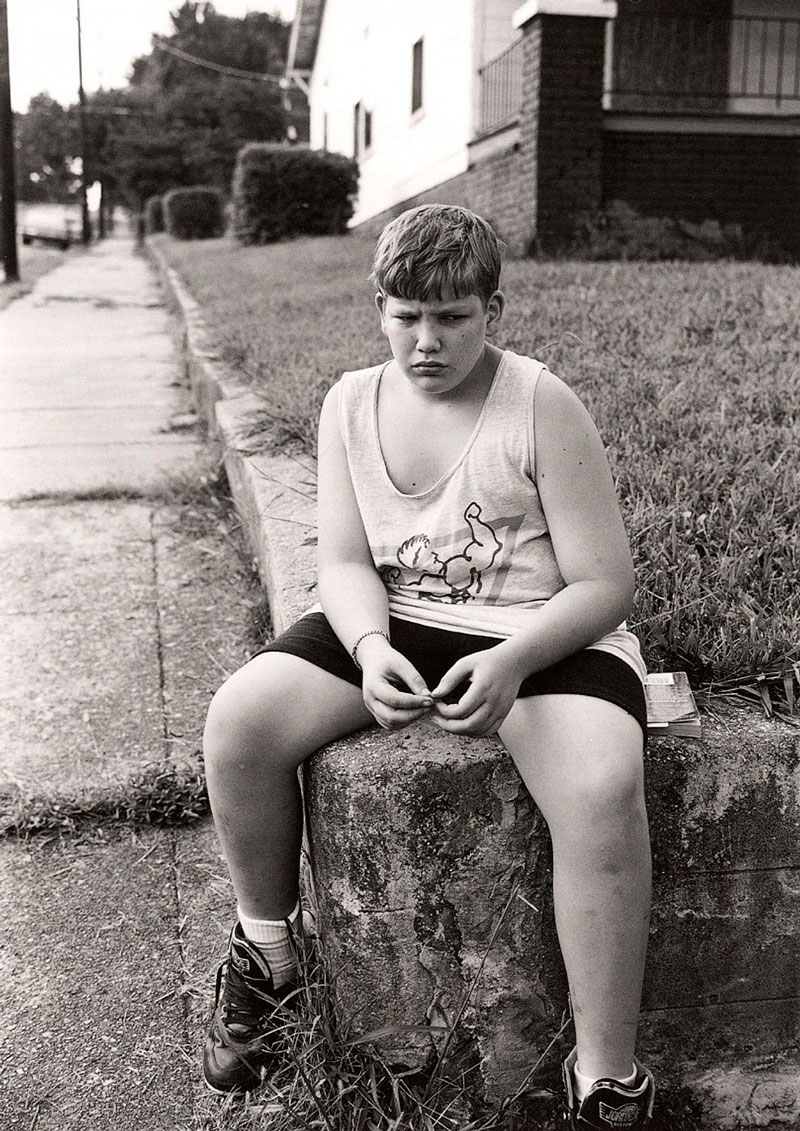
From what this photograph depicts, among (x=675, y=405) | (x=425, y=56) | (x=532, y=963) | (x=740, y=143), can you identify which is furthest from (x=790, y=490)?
(x=425, y=56)

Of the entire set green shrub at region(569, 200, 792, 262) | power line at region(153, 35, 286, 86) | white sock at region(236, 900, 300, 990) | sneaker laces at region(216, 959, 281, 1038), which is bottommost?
sneaker laces at region(216, 959, 281, 1038)

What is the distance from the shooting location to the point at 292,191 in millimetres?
16578

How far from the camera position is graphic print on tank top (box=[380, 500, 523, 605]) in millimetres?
1821

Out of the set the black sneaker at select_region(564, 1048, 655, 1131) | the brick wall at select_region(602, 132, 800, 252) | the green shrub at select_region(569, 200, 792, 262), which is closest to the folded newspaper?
the black sneaker at select_region(564, 1048, 655, 1131)

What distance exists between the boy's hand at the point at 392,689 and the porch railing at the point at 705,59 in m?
12.5

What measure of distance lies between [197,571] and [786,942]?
2.43m

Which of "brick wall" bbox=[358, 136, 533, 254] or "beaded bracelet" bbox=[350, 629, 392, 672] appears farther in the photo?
"brick wall" bbox=[358, 136, 533, 254]

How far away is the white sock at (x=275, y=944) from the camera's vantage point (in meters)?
1.86

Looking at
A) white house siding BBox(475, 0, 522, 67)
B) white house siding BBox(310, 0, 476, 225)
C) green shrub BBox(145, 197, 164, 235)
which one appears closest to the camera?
white house siding BBox(475, 0, 522, 67)

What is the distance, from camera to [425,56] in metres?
14.5

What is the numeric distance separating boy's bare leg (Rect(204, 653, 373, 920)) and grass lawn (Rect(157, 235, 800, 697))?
64 centimetres

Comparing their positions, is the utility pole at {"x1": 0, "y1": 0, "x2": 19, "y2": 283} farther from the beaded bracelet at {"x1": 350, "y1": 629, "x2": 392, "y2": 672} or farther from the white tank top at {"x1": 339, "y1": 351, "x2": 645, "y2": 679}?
the beaded bracelet at {"x1": 350, "y1": 629, "x2": 392, "y2": 672}

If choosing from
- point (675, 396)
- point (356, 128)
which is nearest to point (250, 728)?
point (675, 396)

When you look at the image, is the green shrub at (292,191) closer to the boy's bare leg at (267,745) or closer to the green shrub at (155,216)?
the boy's bare leg at (267,745)
